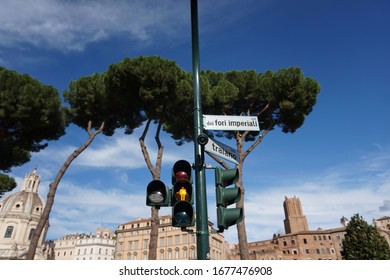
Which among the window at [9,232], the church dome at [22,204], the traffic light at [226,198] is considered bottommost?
the traffic light at [226,198]

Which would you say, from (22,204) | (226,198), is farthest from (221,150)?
(22,204)

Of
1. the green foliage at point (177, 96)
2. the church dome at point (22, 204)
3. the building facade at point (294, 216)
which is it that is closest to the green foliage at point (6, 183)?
the green foliage at point (177, 96)

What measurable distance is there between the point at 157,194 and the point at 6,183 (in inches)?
1334

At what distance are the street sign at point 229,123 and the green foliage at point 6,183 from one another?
34.0 meters

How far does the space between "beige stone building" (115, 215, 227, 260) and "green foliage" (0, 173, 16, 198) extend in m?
34.4

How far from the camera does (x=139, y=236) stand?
62156mm

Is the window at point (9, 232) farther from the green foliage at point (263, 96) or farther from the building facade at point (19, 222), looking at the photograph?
the green foliage at point (263, 96)

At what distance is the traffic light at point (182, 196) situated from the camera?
326cm

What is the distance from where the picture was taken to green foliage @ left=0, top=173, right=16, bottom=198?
29.9 m

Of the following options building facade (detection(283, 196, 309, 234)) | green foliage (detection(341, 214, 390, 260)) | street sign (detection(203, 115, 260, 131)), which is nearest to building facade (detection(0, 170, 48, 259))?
green foliage (detection(341, 214, 390, 260))

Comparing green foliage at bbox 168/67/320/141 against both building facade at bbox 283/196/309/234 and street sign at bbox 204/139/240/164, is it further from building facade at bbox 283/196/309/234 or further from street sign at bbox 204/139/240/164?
building facade at bbox 283/196/309/234

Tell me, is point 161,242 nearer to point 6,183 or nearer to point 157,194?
point 6,183
